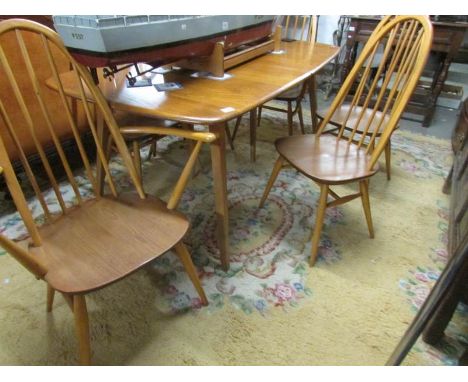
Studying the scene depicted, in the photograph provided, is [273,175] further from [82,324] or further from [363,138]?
[82,324]

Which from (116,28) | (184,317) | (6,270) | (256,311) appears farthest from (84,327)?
(116,28)

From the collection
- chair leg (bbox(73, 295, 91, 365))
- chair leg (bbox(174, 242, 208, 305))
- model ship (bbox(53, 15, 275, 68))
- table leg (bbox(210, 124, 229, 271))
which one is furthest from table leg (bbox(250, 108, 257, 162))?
chair leg (bbox(73, 295, 91, 365))

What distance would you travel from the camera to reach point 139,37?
100 cm

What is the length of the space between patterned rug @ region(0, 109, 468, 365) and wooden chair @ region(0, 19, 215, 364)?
189 mm

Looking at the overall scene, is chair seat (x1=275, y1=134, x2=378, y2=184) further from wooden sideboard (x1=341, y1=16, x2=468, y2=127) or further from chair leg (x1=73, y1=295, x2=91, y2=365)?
wooden sideboard (x1=341, y1=16, x2=468, y2=127)

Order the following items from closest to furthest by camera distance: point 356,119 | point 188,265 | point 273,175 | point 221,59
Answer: point 188,265, point 221,59, point 273,175, point 356,119

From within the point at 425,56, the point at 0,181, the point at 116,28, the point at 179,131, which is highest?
the point at 116,28

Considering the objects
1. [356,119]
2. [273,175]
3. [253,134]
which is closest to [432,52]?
[356,119]

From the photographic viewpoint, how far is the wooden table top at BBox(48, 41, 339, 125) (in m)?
0.99

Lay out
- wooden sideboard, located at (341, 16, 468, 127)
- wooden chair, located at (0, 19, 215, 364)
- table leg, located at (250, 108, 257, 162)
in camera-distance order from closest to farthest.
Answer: wooden chair, located at (0, 19, 215, 364), table leg, located at (250, 108, 257, 162), wooden sideboard, located at (341, 16, 468, 127)

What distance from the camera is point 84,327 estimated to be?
88 centimetres

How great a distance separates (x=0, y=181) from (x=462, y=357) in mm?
2093

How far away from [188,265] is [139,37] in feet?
2.53

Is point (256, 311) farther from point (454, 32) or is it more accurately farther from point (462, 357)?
point (454, 32)
